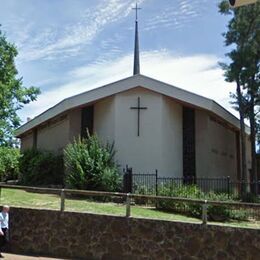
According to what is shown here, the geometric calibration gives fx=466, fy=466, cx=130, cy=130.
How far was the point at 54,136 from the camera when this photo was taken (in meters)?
25.7

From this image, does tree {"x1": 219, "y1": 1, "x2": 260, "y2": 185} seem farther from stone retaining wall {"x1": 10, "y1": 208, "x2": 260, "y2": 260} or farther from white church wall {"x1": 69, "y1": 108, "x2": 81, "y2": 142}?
stone retaining wall {"x1": 10, "y1": 208, "x2": 260, "y2": 260}

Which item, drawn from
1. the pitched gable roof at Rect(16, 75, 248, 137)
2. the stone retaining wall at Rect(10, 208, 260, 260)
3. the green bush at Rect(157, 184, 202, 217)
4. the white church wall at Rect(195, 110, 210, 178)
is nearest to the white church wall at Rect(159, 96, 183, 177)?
the pitched gable roof at Rect(16, 75, 248, 137)

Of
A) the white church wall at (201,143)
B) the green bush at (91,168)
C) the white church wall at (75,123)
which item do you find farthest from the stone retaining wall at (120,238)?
the white church wall at (201,143)

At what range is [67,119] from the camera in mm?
23891

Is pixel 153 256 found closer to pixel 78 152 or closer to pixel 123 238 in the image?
pixel 123 238

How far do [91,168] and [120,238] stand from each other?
724cm

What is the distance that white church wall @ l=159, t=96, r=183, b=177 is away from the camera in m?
21.8

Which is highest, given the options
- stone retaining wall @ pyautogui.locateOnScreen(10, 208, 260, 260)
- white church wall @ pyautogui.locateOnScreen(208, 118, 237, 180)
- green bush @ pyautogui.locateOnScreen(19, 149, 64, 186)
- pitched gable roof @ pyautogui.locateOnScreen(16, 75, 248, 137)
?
pitched gable roof @ pyautogui.locateOnScreen(16, 75, 248, 137)

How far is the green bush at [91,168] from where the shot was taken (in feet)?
63.8

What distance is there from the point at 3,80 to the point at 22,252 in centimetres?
719

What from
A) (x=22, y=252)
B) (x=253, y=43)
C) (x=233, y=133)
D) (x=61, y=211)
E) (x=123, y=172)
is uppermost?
(x=253, y=43)

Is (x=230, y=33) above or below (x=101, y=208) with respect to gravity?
above

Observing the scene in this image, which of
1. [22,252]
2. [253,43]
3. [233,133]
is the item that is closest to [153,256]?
[22,252]

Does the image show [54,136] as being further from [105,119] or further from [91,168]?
[91,168]
